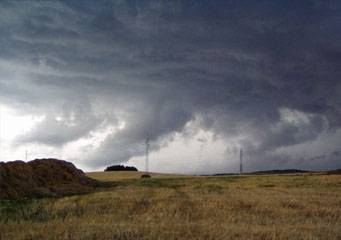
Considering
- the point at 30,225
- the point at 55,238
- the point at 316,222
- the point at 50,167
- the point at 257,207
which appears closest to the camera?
the point at 55,238

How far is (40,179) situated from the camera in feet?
217

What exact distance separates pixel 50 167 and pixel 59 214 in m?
42.0

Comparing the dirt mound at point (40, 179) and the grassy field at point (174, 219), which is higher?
the dirt mound at point (40, 179)

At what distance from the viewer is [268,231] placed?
22781mm

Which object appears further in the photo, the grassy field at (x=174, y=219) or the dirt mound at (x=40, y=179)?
the dirt mound at (x=40, y=179)

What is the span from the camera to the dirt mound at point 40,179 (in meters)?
55.4

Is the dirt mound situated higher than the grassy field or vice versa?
the dirt mound

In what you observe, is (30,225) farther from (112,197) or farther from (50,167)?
(50,167)

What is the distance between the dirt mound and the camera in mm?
55438

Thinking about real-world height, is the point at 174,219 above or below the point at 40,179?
below

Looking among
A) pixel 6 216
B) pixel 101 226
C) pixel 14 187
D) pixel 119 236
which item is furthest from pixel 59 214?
pixel 14 187

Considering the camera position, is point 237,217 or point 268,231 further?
point 237,217

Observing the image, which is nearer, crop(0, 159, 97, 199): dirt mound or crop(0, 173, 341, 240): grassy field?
crop(0, 173, 341, 240): grassy field

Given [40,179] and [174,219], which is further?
[40,179]
